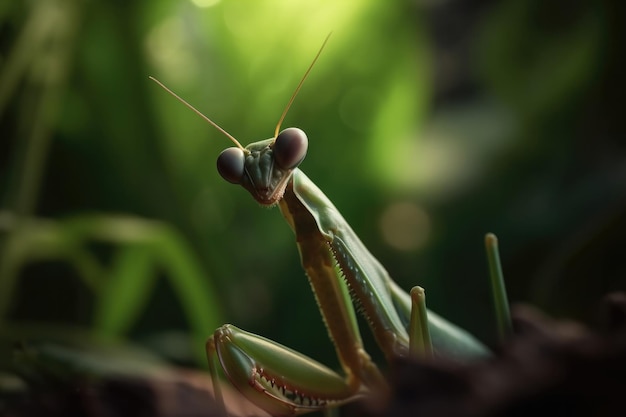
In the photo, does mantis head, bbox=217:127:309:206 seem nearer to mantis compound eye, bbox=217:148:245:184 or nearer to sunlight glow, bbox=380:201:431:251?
mantis compound eye, bbox=217:148:245:184

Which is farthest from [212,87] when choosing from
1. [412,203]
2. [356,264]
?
[356,264]

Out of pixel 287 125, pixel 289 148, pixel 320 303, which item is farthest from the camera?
pixel 287 125

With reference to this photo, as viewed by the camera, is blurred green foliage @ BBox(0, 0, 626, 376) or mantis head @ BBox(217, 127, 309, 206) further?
blurred green foliage @ BBox(0, 0, 626, 376)

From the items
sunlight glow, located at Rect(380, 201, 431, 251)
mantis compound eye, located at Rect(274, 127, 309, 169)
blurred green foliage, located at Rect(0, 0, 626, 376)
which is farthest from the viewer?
sunlight glow, located at Rect(380, 201, 431, 251)

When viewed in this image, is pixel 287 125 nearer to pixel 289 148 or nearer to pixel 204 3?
pixel 204 3

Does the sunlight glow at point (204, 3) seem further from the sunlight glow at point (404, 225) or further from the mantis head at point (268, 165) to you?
the mantis head at point (268, 165)

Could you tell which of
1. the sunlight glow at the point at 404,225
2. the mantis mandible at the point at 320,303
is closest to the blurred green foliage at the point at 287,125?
the sunlight glow at the point at 404,225

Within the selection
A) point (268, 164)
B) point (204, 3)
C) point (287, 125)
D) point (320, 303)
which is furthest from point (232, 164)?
point (204, 3)

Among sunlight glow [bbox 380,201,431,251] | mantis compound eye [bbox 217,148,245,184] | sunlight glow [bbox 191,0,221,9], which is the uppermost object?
sunlight glow [bbox 191,0,221,9]

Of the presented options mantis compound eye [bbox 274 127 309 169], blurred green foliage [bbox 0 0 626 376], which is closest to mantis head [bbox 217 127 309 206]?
mantis compound eye [bbox 274 127 309 169]
